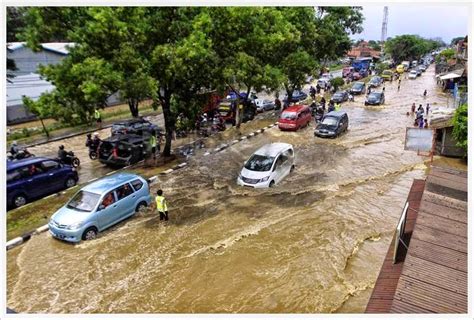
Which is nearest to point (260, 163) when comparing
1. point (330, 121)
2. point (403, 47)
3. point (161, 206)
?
point (161, 206)

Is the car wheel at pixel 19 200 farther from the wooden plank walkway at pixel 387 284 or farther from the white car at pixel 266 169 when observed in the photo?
the wooden plank walkway at pixel 387 284

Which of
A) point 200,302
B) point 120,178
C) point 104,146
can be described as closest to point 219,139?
point 104,146

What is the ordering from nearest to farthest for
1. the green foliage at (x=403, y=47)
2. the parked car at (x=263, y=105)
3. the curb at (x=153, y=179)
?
the curb at (x=153, y=179)
the parked car at (x=263, y=105)
the green foliage at (x=403, y=47)

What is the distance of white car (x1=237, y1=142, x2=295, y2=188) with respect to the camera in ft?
49.8

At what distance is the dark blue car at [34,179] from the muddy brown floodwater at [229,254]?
290cm

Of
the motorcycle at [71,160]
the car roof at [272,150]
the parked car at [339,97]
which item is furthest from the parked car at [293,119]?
the motorcycle at [71,160]

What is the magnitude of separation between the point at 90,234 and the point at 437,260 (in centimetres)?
911

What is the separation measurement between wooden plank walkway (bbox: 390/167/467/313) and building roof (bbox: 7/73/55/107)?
24127 millimetres

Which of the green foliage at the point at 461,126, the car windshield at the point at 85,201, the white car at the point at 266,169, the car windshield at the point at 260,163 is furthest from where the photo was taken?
the green foliage at the point at 461,126

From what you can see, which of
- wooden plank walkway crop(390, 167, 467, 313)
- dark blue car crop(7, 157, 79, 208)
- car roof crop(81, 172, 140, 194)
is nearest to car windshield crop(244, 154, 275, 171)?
car roof crop(81, 172, 140, 194)

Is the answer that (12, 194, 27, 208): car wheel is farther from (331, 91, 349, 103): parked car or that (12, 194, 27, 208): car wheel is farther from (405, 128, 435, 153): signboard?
(331, 91, 349, 103): parked car

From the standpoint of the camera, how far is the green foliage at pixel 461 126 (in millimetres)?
18300

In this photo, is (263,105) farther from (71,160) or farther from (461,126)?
(71,160)

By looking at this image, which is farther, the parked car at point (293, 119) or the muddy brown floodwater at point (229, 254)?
the parked car at point (293, 119)
